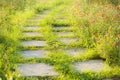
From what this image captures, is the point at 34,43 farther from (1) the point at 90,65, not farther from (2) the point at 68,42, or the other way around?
(1) the point at 90,65

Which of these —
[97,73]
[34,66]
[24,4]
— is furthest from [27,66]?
[24,4]

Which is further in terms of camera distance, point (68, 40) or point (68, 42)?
point (68, 40)

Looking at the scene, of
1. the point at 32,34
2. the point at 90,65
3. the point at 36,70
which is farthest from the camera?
the point at 32,34

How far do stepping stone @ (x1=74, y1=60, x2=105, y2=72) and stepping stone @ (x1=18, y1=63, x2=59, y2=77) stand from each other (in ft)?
1.50

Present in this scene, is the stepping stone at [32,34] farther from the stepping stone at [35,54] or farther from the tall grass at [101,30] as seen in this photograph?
the stepping stone at [35,54]

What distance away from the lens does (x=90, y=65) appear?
6375mm

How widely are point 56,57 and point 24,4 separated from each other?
6.98m

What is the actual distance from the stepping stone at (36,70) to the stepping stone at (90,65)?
1.50 ft

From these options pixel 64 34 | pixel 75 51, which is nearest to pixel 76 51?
pixel 75 51

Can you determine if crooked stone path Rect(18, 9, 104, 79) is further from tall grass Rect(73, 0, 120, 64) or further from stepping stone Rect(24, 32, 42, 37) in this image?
tall grass Rect(73, 0, 120, 64)

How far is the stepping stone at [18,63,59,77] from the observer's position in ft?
19.1

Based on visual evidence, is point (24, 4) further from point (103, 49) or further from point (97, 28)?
point (103, 49)

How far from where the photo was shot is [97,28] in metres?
8.09

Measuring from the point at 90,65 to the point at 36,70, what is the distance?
95 centimetres
